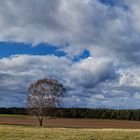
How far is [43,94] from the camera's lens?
66.4m

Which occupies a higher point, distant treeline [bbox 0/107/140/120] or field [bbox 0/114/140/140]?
distant treeline [bbox 0/107/140/120]

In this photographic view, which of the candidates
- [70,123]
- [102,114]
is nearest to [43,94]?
[70,123]

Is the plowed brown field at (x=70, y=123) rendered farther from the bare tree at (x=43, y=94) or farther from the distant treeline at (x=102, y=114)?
the distant treeline at (x=102, y=114)

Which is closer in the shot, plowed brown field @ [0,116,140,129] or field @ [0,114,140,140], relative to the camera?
field @ [0,114,140,140]

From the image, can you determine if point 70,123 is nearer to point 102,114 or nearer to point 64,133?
point 64,133

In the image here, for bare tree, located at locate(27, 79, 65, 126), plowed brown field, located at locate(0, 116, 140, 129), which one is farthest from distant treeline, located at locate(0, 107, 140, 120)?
bare tree, located at locate(27, 79, 65, 126)

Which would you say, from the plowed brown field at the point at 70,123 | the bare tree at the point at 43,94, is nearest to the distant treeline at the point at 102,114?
the plowed brown field at the point at 70,123

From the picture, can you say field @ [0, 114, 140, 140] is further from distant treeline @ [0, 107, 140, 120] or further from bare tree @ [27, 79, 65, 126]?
distant treeline @ [0, 107, 140, 120]

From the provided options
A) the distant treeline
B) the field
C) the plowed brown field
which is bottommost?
the field

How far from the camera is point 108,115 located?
139625mm

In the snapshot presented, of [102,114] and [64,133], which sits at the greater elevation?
[102,114]

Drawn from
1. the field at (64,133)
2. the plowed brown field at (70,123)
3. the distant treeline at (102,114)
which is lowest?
the field at (64,133)

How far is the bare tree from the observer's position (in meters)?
66.2

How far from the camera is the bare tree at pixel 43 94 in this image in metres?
66.2
